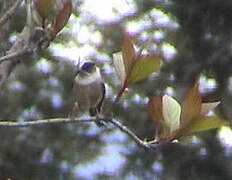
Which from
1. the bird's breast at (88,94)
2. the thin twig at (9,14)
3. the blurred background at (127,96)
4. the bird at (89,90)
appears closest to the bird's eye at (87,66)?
the bird at (89,90)

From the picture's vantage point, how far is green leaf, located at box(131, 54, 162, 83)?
4.28ft

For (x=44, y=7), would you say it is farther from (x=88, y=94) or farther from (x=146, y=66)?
(x=88, y=94)

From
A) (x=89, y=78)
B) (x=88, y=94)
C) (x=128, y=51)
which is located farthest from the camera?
(x=89, y=78)

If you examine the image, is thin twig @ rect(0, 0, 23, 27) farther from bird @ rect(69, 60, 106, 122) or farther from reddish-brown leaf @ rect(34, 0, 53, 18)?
bird @ rect(69, 60, 106, 122)

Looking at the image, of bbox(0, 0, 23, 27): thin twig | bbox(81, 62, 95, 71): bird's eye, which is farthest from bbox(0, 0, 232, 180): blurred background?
bbox(0, 0, 23, 27): thin twig

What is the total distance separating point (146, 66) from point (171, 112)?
0.10m

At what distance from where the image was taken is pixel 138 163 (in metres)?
5.34

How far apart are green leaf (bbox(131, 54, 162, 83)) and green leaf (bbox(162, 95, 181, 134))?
7 centimetres

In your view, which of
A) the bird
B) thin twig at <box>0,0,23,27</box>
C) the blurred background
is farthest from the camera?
the blurred background

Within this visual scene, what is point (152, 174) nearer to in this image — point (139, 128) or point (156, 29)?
point (139, 128)

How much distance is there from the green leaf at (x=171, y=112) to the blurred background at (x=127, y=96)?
355 centimetres

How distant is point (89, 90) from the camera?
7.36ft

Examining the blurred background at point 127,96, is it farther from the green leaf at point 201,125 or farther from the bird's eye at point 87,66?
the green leaf at point 201,125

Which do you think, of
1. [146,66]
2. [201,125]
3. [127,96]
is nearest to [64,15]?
[146,66]
